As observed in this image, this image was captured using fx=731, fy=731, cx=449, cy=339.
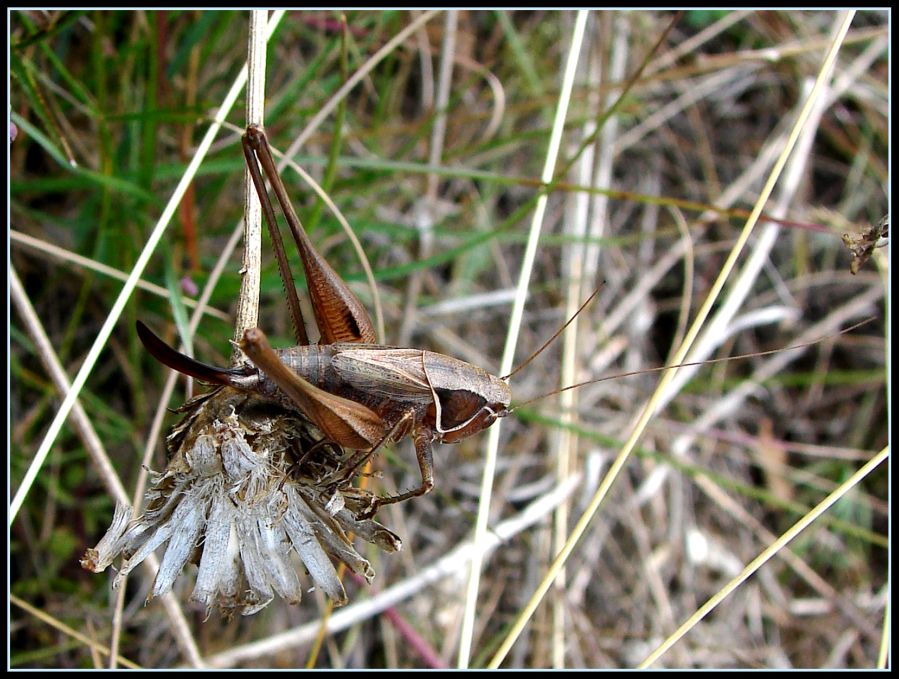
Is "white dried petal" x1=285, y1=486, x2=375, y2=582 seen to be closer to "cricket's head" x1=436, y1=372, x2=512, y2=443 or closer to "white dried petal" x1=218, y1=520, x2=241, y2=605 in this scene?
"white dried petal" x1=218, y1=520, x2=241, y2=605

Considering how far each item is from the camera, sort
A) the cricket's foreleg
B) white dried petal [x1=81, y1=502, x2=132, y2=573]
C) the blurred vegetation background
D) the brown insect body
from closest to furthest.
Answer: white dried petal [x1=81, y1=502, x2=132, y2=573], the brown insect body, the cricket's foreleg, the blurred vegetation background

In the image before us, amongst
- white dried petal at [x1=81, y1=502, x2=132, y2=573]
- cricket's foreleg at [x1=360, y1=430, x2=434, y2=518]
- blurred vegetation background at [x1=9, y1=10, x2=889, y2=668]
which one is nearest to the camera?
white dried petal at [x1=81, y1=502, x2=132, y2=573]

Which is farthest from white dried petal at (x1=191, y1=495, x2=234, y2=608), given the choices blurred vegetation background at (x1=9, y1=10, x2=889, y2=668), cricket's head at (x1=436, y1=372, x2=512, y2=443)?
blurred vegetation background at (x1=9, y1=10, x2=889, y2=668)

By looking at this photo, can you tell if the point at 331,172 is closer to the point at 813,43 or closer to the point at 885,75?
the point at 813,43

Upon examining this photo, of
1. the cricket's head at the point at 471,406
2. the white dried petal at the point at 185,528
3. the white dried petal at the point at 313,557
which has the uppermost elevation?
the cricket's head at the point at 471,406

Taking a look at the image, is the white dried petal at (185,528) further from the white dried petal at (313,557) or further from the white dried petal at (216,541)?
the white dried petal at (313,557)

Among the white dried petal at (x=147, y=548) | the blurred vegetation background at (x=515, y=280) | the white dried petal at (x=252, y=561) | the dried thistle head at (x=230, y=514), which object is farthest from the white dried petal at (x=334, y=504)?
the blurred vegetation background at (x=515, y=280)

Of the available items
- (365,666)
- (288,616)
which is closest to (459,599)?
(365,666)
